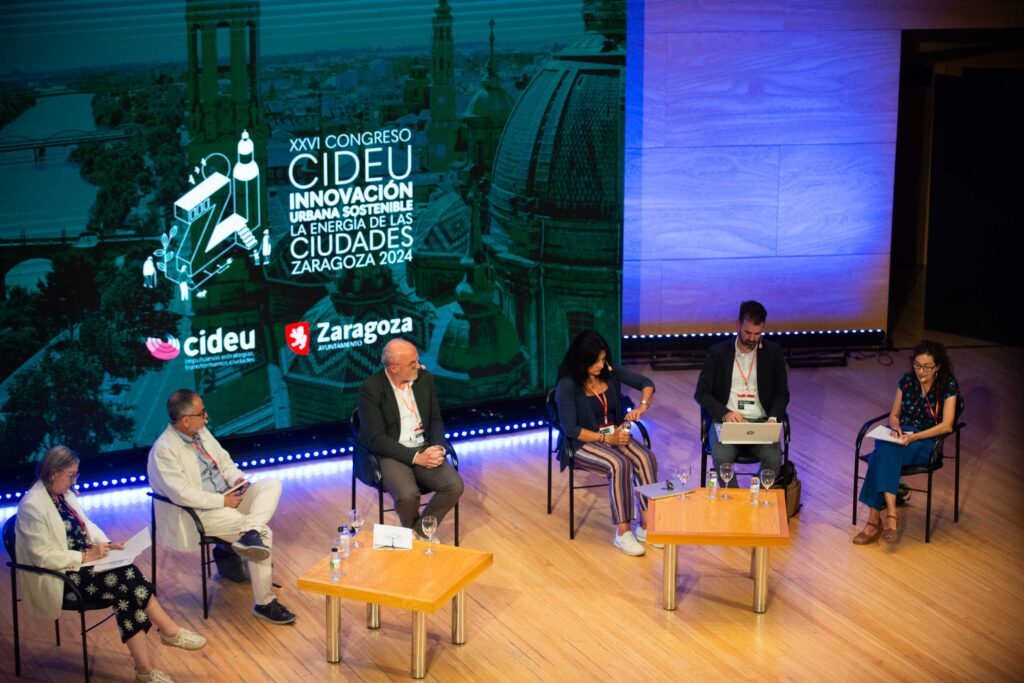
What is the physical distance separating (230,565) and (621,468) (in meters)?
2.22

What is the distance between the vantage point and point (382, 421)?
755 cm

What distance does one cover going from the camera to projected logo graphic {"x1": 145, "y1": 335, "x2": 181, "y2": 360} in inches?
320

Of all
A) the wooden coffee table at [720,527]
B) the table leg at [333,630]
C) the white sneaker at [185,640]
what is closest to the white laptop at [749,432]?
the wooden coffee table at [720,527]

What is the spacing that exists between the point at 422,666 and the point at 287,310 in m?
2.97

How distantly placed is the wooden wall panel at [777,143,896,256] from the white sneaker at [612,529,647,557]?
421cm

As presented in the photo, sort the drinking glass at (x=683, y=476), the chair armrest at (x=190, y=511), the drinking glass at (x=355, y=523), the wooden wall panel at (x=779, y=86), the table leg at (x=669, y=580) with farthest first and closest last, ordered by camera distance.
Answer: the wooden wall panel at (x=779, y=86)
the drinking glass at (x=683, y=476)
the table leg at (x=669, y=580)
the chair armrest at (x=190, y=511)
the drinking glass at (x=355, y=523)

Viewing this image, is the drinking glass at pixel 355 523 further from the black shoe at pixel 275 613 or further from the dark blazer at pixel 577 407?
the dark blazer at pixel 577 407

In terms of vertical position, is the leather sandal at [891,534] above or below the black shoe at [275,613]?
above

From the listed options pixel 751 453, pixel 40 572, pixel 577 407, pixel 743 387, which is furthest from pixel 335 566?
pixel 743 387

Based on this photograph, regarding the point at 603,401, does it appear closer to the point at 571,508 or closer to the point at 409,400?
the point at 571,508

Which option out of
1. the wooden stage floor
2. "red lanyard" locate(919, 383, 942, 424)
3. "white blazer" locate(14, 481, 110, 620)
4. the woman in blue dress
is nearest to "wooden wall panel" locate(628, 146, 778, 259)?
the wooden stage floor

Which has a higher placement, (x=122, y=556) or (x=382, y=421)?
(x=382, y=421)

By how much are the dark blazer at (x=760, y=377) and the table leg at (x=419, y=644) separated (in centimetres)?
259

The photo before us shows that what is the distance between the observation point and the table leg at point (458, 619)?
658 cm
